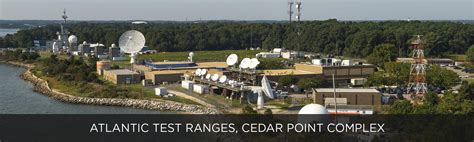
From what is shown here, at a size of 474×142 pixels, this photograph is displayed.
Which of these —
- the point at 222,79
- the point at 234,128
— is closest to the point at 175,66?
the point at 222,79

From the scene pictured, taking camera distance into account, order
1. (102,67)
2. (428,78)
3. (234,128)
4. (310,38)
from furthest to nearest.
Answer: (310,38), (102,67), (428,78), (234,128)

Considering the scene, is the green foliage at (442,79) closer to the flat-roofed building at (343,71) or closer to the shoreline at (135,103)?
the flat-roofed building at (343,71)

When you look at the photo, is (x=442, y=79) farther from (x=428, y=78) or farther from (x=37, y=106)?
(x=37, y=106)

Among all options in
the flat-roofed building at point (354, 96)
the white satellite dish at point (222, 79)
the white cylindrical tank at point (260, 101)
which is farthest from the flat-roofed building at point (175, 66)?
the flat-roofed building at point (354, 96)

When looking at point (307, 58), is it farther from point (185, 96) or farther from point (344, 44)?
point (185, 96)

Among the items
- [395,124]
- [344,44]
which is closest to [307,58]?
[344,44]

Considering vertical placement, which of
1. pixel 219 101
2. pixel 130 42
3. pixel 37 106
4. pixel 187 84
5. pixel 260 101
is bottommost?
pixel 37 106
